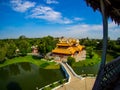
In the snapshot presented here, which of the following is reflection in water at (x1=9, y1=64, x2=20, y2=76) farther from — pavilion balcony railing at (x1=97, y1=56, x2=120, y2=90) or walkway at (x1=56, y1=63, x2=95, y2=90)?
pavilion balcony railing at (x1=97, y1=56, x2=120, y2=90)

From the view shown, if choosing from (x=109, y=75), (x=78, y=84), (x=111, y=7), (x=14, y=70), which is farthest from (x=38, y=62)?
(x=111, y=7)

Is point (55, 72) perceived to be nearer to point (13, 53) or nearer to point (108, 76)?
point (13, 53)

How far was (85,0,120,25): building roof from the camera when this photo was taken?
558 centimetres

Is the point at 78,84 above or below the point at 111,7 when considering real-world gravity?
below

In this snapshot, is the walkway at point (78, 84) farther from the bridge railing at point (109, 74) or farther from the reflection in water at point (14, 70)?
the reflection in water at point (14, 70)

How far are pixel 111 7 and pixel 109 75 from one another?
6.47ft

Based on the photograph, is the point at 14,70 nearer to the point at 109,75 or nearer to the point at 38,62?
the point at 38,62

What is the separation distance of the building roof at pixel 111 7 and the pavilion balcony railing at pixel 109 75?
49.6 inches

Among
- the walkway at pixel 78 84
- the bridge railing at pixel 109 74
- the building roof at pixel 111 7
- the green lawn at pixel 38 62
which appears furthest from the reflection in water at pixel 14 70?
the building roof at pixel 111 7

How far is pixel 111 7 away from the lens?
5.79 m

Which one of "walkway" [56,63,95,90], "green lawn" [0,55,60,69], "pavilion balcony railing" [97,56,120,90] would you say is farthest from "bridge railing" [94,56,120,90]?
"green lawn" [0,55,60,69]

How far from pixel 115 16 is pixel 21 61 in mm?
40869

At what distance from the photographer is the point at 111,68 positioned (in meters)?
6.06

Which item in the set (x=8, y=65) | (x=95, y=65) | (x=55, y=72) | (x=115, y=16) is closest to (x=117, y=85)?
(x=115, y=16)
